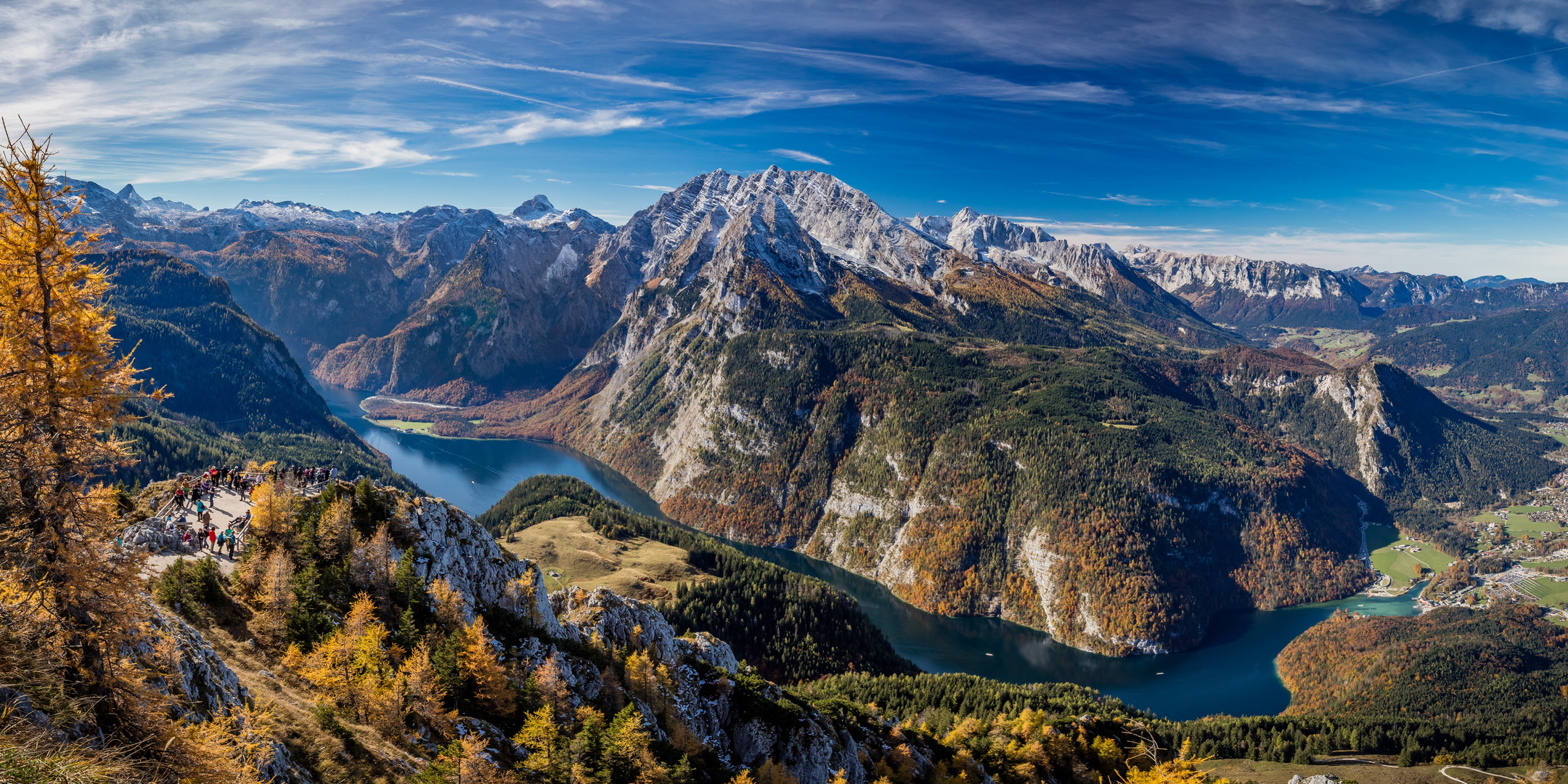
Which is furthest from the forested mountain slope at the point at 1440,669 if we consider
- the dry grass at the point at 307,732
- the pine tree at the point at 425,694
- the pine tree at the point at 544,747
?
the dry grass at the point at 307,732

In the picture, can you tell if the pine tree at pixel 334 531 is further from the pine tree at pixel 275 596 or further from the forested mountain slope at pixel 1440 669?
the forested mountain slope at pixel 1440 669

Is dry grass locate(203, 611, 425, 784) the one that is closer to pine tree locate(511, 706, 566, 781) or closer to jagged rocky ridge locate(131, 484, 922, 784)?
jagged rocky ridge locate(131, 484, 922, 784)

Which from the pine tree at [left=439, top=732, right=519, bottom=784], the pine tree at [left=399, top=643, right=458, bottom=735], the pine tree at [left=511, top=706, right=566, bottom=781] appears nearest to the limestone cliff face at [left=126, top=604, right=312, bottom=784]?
the pine tree at [left=439, top=732, right=519, bottom=784]

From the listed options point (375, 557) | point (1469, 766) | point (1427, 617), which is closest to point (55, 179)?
point (375, 557)

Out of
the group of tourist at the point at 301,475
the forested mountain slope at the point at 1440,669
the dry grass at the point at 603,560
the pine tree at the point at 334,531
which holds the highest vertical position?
the group of tourist at the point at 301,475

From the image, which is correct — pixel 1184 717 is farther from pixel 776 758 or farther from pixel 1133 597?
pixel 776 758

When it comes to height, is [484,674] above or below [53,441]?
below

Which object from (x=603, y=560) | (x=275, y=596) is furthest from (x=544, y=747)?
(x=603, y=560)

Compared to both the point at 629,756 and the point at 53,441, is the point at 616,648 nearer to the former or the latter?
the point at 629,756
